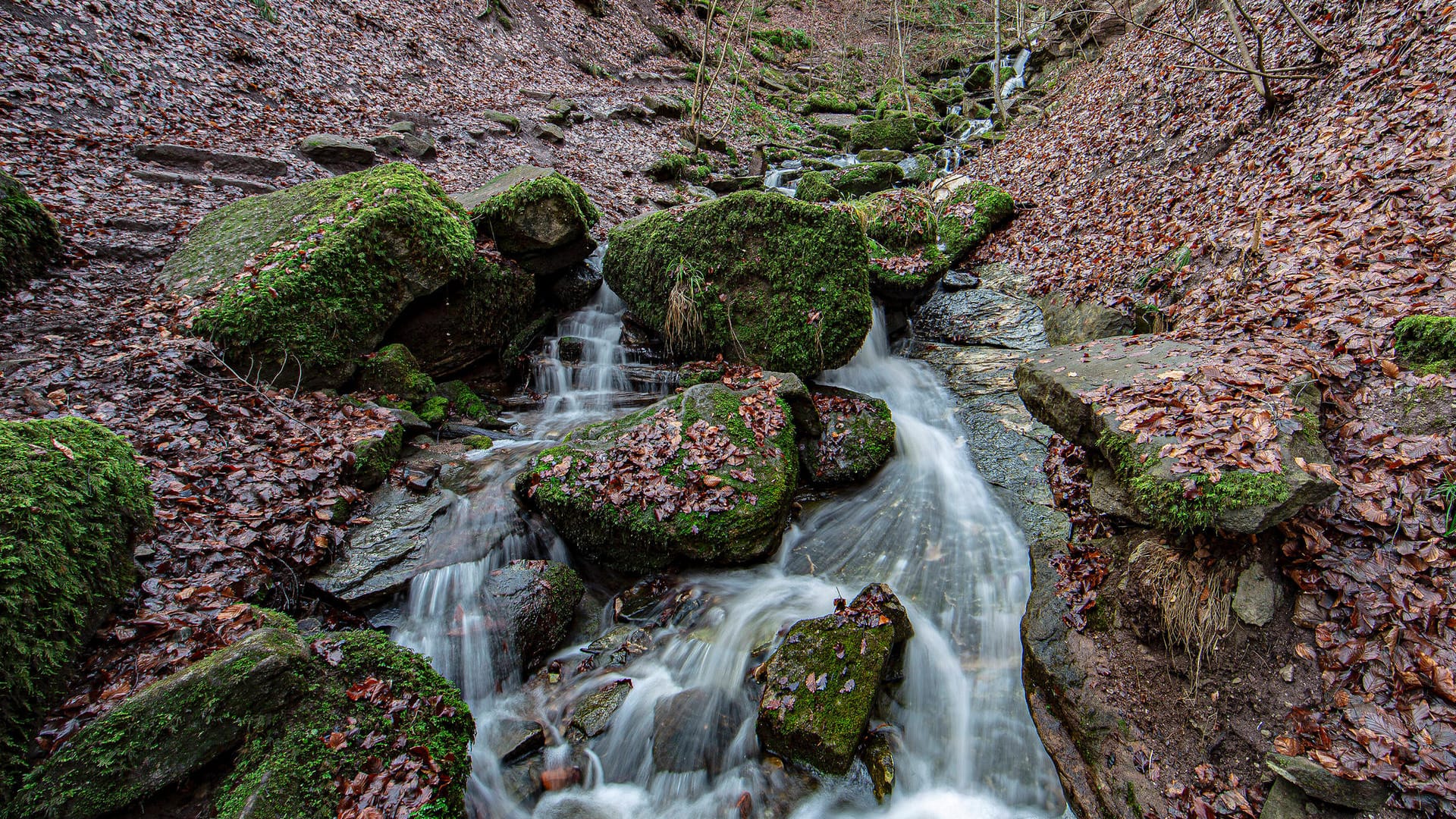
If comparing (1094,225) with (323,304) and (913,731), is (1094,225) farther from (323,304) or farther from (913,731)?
(323,304)

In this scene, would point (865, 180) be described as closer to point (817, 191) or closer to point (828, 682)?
point (817, 191)

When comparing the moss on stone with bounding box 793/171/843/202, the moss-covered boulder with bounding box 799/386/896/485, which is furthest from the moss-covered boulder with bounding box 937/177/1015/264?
the moss-covered boulder with bounding box 799/386/896/485

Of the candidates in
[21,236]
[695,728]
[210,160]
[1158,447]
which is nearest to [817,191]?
[1158,447]

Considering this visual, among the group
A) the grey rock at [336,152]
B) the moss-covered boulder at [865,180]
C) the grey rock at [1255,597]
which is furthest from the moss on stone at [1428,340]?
the grey rock at [336,152]

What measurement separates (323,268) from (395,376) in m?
1.32

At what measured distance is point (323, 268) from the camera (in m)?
6.08

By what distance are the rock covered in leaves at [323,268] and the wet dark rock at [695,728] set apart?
494 centimetres

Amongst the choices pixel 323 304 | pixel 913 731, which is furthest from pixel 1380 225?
pixel 323 304

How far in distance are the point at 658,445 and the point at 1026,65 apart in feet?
74.3

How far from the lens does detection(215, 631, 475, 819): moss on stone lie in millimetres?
2803

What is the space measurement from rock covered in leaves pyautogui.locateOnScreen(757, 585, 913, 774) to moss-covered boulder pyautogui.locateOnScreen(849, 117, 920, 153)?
55.4 ft

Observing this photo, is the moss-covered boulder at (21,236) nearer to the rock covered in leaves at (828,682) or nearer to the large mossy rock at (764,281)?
the large mossy rock at (764,281)

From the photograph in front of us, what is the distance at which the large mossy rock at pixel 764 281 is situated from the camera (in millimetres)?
7188

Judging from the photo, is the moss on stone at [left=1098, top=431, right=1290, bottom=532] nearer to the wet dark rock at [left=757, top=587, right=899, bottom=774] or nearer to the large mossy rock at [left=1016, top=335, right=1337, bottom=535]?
the large mossy rock at [left=1016, top=335, right=1337, bottom=535]
